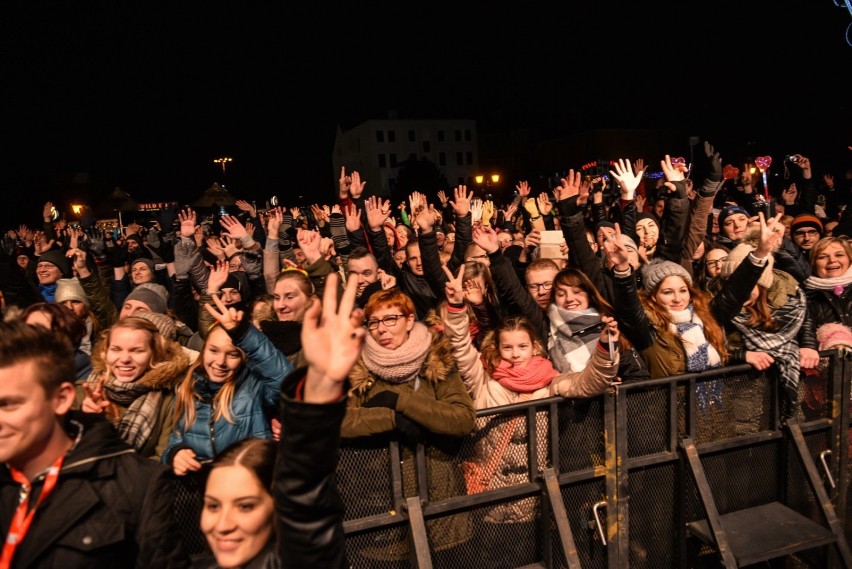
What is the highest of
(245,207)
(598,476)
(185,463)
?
(245,207)

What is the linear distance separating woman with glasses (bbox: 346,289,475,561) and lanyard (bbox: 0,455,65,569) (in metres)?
1.33

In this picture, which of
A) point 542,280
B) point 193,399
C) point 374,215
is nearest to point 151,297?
point 193,399

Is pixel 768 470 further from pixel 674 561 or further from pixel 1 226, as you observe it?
pixel 1 226

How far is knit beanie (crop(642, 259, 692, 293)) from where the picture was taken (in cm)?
407

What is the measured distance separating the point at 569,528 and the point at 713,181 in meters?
4.21

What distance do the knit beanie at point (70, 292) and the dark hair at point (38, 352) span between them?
12.9 feet

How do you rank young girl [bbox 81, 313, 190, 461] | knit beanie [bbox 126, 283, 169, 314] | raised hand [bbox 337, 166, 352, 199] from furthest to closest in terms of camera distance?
raised hand [bbox 337, 166, 352, 199] → knit beanie [bbox 126, 283, 169, 314] → young girl [bbox 81, 313, 190, 461]

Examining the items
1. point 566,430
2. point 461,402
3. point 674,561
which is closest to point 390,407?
point 461,402

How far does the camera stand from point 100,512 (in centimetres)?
201

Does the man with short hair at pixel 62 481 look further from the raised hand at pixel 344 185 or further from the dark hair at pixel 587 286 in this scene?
the raised hand at pixel 344 185

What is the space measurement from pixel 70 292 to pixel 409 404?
14.5 feet

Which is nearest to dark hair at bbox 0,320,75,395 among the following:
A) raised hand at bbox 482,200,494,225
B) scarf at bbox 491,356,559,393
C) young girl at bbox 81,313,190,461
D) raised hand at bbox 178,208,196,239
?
young girl at bbox 81,313,190,461

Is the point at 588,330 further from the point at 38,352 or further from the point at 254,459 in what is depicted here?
the point at 38,352

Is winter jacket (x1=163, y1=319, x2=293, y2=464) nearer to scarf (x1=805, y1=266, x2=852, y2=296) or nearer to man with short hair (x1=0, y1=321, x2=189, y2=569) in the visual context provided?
man with short hair (x1=0, y1=321, x2=189, y2=569)
